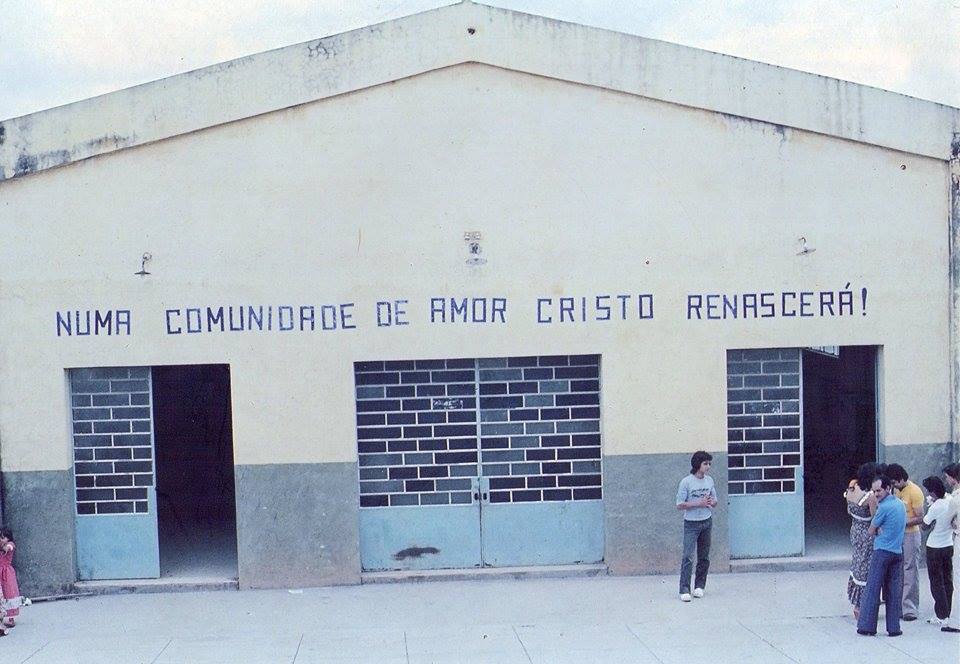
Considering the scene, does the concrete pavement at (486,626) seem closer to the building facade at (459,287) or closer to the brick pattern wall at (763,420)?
the building facade at (459,287)

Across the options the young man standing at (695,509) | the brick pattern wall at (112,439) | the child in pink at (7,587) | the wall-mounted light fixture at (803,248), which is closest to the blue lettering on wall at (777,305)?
the wall-mounted light fixture at (803,248)

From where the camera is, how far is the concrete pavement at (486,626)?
854 cm

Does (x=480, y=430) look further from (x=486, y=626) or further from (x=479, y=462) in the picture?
(x=486, y=626)

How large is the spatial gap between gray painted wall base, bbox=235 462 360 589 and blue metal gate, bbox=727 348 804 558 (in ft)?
13.2

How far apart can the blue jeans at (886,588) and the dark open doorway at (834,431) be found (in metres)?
2.97

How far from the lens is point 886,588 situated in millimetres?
8828

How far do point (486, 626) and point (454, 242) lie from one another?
148 inches

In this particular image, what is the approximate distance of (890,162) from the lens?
34.9 feet

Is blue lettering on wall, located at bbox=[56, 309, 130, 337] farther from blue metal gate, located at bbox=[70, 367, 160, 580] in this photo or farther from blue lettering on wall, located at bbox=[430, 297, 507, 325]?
blue lettering on wall, located at bbox=[430, 297, 507, 325]

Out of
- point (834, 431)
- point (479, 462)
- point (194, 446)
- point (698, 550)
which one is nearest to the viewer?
point (698, 550)

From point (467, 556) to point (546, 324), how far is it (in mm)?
2574

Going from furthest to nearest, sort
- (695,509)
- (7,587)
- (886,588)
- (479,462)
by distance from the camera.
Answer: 1. (479,462)
2. (695,509)
3. (7,587)
4. (886,588)

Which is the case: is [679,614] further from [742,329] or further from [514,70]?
[514,70]

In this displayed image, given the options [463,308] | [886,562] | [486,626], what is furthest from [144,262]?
[886,562]
